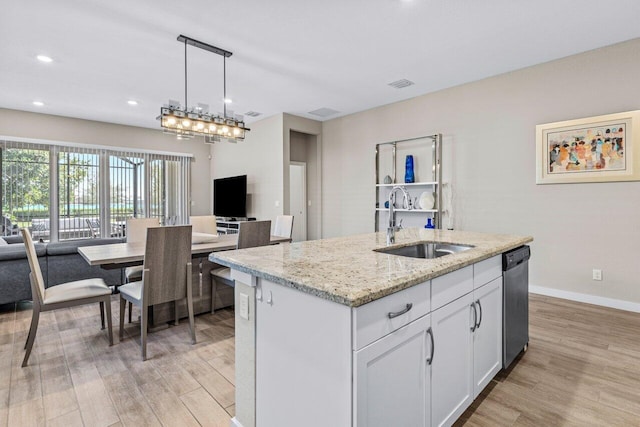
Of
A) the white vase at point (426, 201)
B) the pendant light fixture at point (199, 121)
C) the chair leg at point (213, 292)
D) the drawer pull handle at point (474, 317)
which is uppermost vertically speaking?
the pendant light fixture at point (199, 121)

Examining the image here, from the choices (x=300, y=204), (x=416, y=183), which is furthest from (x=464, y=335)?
(x=300, y=204)

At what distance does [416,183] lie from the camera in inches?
197

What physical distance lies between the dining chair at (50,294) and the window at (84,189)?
4479mm

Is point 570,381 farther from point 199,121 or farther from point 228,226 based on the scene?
point 228,226

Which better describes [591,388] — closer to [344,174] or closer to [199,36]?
[199,36]

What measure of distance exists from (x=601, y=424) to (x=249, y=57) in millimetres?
4146

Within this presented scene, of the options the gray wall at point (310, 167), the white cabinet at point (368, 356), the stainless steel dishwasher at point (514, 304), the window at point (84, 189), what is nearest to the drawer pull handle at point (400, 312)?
the white cabinet at point (368, 356)

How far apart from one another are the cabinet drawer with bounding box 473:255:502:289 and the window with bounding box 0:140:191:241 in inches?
273

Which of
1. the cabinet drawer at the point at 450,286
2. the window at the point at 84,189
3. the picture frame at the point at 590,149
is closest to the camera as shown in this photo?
the cabinet drawer at the point at 450,286

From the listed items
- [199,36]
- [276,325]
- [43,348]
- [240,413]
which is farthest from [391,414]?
[199,36]

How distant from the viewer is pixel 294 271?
4.63ft

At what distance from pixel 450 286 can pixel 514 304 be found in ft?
3.25

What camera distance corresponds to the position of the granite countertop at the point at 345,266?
1.18 metres

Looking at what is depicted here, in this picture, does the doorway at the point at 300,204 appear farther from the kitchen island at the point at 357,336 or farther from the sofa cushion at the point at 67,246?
the kitchen island at the point at 357,336
